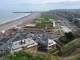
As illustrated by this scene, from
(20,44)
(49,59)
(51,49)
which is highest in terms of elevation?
(49,59)

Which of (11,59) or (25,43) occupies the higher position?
(11,59)

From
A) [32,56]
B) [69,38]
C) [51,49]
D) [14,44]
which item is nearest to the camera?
[32,56]

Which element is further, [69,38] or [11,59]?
[69,38]

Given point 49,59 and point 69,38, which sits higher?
→ point 49,59

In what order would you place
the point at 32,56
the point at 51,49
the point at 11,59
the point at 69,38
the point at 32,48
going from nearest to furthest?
the point at 11,59
the point at 32,56
the point at 32,48
the point at 51,49
the point at 69,38

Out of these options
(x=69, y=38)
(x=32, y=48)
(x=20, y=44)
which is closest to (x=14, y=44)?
(x=20, y=44)

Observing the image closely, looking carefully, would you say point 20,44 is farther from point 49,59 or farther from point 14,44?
point 49,59

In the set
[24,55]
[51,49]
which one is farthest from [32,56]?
[51,49]

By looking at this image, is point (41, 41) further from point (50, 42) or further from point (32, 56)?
point (32, 56)

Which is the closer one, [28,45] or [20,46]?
[20,46]
